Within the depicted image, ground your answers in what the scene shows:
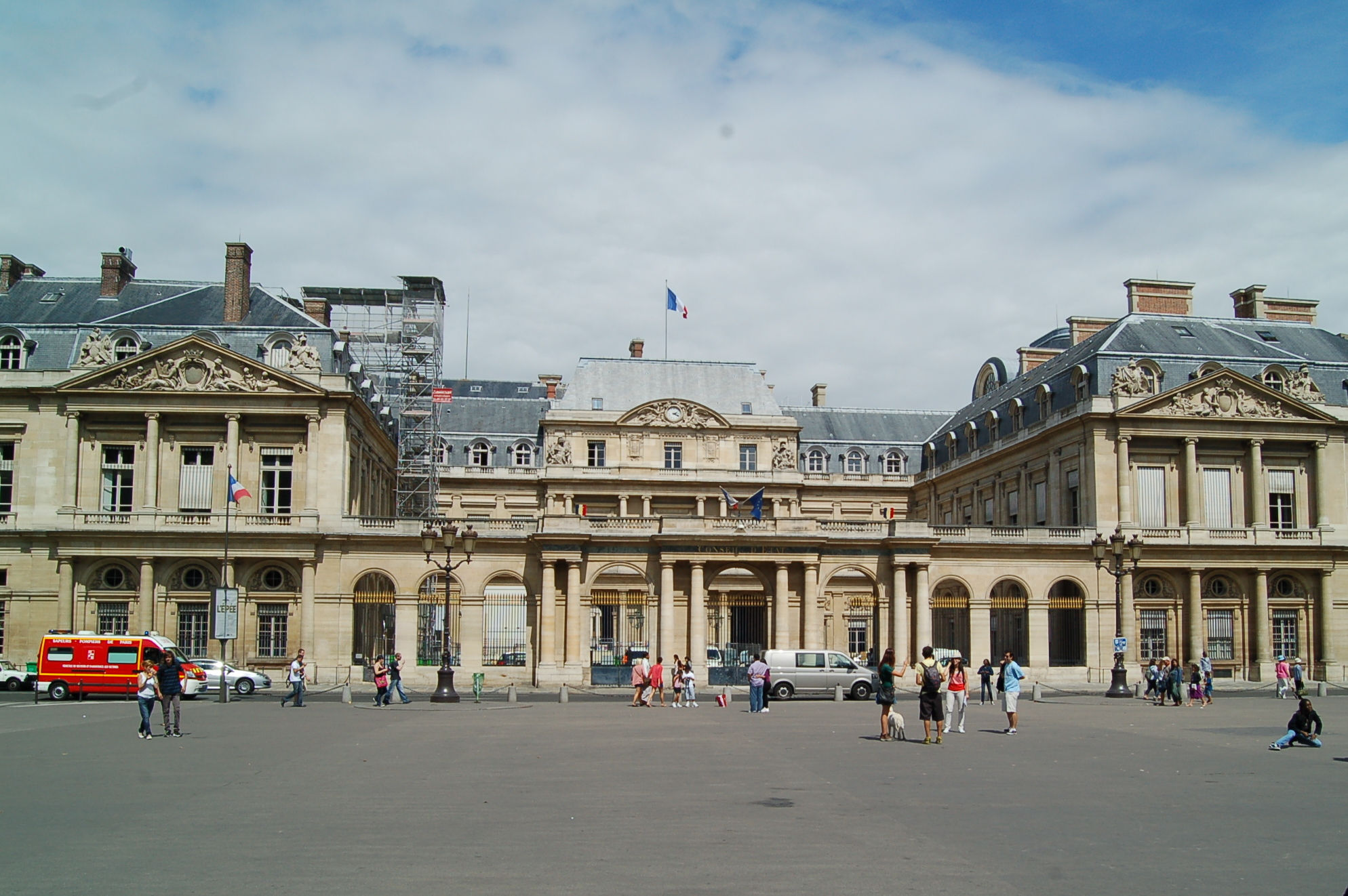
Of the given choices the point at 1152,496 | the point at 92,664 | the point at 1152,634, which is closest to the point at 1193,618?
the point at 1152,634

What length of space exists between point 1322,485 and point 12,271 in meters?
59.7

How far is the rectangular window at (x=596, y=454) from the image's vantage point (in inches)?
2783

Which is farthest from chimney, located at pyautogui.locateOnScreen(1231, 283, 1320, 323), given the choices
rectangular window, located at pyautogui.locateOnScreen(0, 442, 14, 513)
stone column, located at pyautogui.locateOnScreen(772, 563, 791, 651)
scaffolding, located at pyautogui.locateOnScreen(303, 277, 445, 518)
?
rectangular window, located at pyautogui.locateOnScreen(0, 442, 14, 513)

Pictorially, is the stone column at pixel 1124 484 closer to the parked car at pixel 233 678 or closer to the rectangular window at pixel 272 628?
the rectangular window at pixel 272 628

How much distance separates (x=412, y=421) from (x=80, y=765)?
51442 millimetres

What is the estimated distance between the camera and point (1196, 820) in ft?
45.4

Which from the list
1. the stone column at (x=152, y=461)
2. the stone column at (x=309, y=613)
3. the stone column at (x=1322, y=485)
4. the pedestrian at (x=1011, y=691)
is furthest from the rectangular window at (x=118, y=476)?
the stone column at (x=1322, y=485)

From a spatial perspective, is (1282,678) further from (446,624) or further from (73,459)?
(73,459)

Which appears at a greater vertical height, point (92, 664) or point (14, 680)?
point (92, 664)

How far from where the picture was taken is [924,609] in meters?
49.6

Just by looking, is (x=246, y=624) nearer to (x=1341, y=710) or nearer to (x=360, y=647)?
(x=360, y=647)

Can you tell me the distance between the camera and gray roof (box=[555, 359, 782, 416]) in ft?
238

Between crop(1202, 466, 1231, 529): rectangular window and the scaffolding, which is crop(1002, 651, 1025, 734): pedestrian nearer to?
crop(1202, 466, 1231, 529): rectangular window

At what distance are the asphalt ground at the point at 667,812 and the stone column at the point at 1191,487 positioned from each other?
28657 mm
